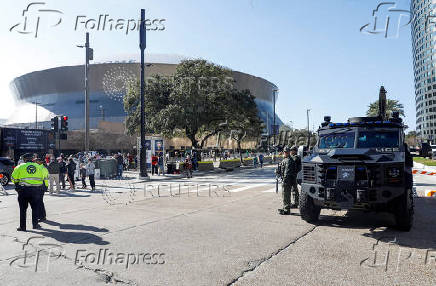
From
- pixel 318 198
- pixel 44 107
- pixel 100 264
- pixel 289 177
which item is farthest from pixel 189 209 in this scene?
pixel 44 107

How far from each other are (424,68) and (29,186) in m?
143

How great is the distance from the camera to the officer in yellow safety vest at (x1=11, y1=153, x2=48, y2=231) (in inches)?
308

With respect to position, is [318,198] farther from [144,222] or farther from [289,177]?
[144,222]

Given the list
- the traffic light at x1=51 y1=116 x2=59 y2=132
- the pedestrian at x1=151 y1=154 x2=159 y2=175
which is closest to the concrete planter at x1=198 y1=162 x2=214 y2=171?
the pedestrian at x1=151 y1=154 x2=159 y2=175

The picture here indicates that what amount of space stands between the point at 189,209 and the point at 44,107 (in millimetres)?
138544

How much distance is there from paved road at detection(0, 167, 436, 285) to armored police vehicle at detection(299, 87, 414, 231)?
54cm

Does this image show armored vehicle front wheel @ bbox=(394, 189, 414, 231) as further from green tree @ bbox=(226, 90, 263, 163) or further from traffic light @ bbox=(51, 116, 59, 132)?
green tree @ bbox=(226, 90, 263, 163)

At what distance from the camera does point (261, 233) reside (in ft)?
22.6

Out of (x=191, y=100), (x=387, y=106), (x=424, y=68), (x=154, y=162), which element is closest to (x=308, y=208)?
(x=154, y=162)

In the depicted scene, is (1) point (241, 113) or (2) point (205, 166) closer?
(2) point (205, 166)

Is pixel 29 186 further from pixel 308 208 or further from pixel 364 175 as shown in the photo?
pixel 364 175

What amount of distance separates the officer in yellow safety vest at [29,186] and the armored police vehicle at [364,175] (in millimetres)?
6161

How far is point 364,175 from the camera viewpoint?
269 inches

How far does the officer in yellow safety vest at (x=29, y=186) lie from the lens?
25.7 feet
